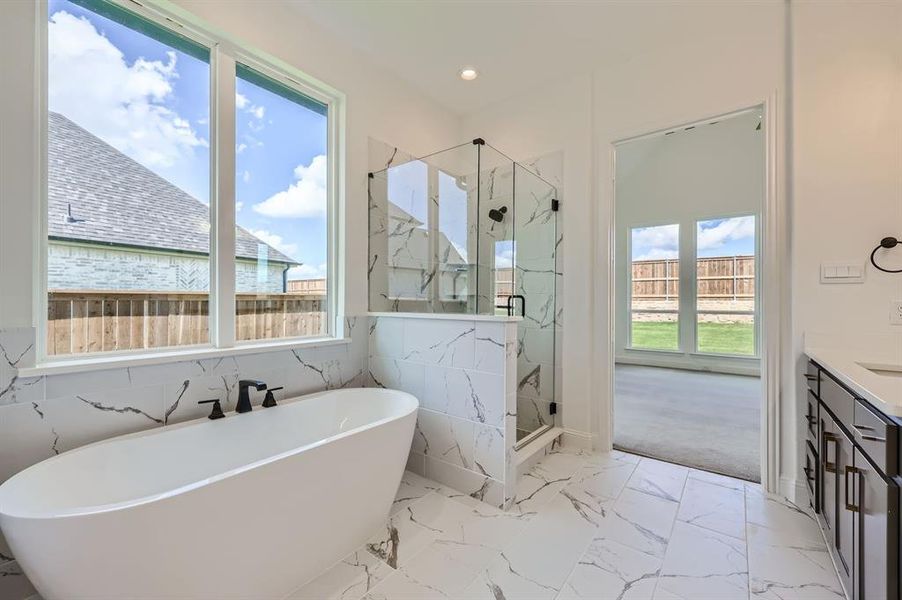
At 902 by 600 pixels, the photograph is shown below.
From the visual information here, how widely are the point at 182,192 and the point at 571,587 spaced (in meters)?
2.62

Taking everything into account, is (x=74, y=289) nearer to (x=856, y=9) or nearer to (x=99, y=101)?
(x=99, y=101)

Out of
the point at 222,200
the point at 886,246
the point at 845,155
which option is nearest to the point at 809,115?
the point at 845,155

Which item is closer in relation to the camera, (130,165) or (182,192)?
(130,165)

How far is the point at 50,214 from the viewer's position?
1.61 m

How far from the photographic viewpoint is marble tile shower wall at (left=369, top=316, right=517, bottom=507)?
2086 millimetres

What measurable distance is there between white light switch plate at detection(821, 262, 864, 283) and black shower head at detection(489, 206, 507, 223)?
197 centimetres

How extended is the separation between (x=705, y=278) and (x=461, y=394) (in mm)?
5582

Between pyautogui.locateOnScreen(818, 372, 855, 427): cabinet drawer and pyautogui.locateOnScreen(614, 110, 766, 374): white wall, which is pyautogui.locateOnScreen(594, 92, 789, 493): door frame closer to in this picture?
pyautogui.locateOnScreen(818, 372, 855, 427): cabinet drawer

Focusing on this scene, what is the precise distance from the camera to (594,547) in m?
1.75

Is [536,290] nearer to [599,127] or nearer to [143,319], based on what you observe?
[599,127]

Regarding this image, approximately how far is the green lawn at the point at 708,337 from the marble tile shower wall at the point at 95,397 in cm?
607

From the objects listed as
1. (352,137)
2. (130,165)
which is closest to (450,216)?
(352,137)

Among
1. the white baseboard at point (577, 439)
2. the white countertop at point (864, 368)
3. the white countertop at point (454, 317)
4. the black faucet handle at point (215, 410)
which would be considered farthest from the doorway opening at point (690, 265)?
the black faucet handle at point (215, 410)

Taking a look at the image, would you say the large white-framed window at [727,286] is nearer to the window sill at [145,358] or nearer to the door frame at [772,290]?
the door frame at [772,290]
